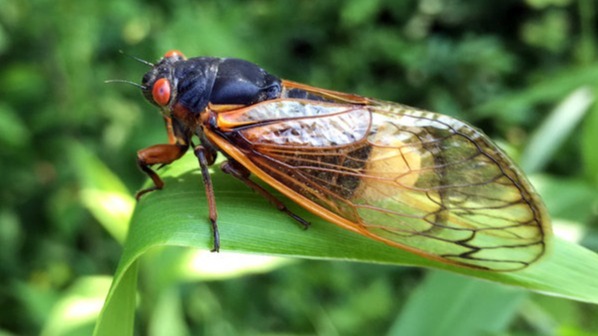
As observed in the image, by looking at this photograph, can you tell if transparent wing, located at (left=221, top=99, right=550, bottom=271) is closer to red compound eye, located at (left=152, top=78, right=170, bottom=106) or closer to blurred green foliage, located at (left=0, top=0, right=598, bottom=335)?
red compound eye, located at (left=152, top=78, right=170, bottom=106)

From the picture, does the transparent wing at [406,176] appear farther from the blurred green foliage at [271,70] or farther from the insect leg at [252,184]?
the blurred green foliage at [271,70]

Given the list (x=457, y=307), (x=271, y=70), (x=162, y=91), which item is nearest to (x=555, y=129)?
(x=457, y=307)

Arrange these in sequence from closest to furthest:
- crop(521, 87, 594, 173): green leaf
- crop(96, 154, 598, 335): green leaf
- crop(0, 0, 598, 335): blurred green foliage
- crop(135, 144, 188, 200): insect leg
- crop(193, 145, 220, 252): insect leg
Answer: crop(96, 154, 598, 335): green leaf
crop(193, 145, 220, 252): insect leg
crop(135, 144, 188, 200): insect leg
crop(521, 87, 594, 173): green leaf
crop(0, 0, 598, 335): blurred green foliage

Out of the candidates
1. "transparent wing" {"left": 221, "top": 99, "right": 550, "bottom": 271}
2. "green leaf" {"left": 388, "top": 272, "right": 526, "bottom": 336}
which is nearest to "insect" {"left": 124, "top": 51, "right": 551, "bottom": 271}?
"transparent wing" {"left": 221, "top": 99, "right": 550, "bottom": 271}

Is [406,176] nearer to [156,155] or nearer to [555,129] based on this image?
[156,155]

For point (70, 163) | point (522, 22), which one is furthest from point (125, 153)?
point (522, 22)

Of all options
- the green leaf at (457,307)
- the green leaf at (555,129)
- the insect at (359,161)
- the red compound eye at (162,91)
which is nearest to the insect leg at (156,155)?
the insect at (359,161)

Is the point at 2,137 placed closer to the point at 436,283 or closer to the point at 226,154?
the point at 226,154
